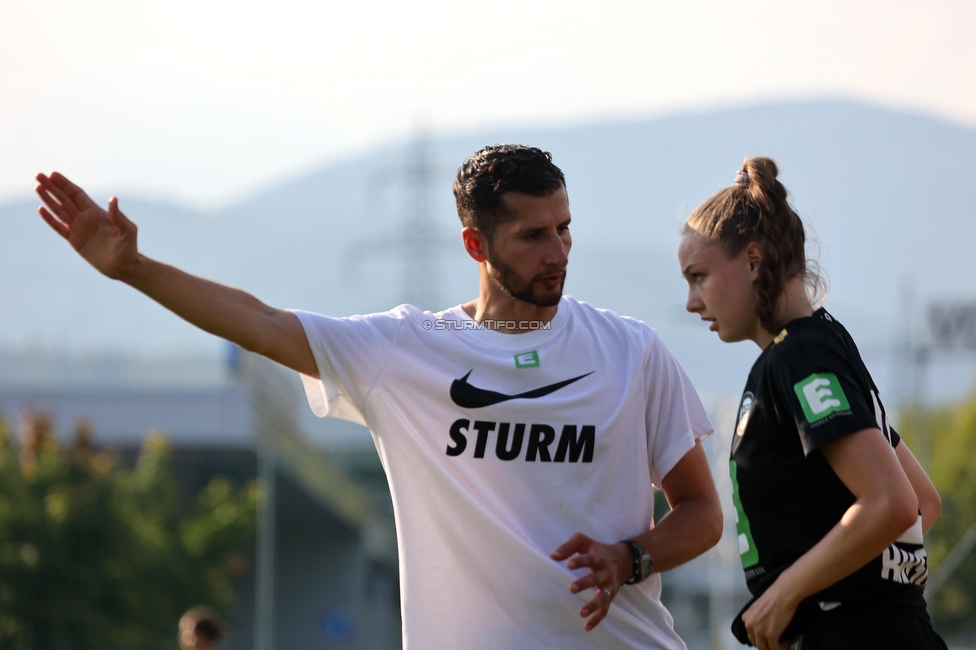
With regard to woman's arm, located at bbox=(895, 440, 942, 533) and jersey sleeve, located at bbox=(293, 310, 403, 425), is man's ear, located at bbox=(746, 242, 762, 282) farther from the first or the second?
jersey sleeve, located at bbox=(293, 310, 403, 425)

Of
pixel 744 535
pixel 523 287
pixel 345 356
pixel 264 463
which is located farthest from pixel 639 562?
pixel 264 463

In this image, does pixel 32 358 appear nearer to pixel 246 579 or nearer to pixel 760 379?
pixel 246 579

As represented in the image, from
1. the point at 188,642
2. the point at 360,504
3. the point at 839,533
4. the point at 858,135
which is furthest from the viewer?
the point at 858,135

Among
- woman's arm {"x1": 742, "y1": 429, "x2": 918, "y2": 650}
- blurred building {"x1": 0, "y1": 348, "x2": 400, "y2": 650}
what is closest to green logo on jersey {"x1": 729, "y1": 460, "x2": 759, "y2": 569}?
woman's arm {"x1": 742, "y1": 429, "x2": 918, "y2": 650}

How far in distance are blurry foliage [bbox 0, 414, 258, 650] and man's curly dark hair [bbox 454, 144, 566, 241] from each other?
17968 millimetres

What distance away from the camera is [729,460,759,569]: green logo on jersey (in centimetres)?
313

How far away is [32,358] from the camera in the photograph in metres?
69.1

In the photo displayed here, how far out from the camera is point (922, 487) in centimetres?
336

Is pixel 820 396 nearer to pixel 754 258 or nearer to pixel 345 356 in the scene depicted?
pixel 754 258

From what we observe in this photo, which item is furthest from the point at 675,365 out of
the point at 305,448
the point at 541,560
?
the point at 305,448

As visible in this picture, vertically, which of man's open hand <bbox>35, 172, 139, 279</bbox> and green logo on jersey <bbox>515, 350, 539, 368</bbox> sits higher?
man's open hand <bbox>35, 172, 139, 279</bbox>

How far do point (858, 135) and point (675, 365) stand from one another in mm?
193248

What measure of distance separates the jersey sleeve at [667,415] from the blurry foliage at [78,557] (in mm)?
18249

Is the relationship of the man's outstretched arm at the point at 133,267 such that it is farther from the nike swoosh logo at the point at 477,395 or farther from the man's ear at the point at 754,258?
the man's ear at the point at 754,258
